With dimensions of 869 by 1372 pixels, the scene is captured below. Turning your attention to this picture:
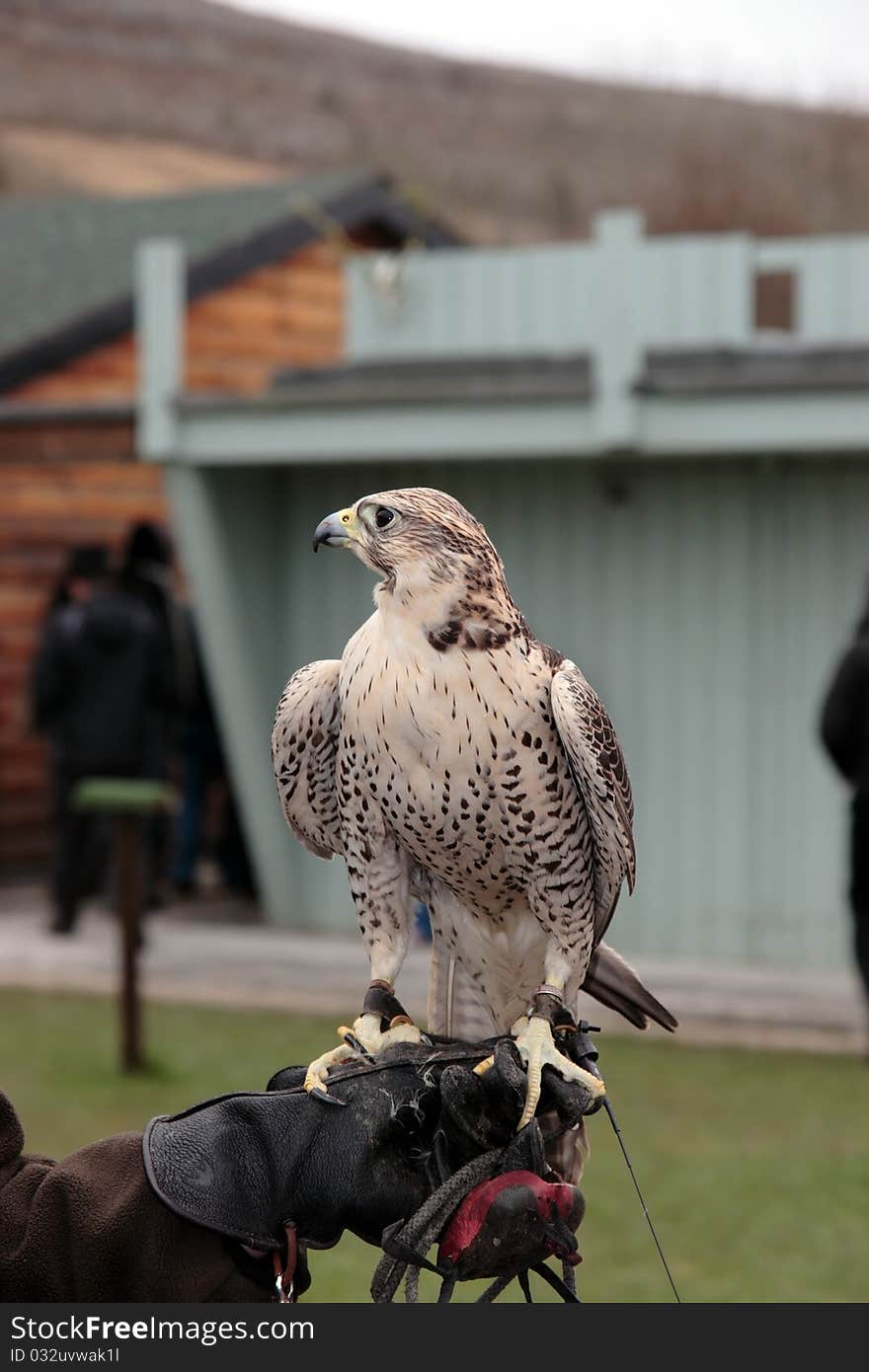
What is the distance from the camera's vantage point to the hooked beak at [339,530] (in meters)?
2.66

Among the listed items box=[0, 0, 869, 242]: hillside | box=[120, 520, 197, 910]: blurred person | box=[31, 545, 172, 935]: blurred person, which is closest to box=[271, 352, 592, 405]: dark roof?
box=[120, 520, 197, 910]: blurred person

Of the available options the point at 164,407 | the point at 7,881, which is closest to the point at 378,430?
the point at 164,407

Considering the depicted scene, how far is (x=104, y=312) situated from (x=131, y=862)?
5.69 m

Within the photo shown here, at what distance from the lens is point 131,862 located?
8.27 m

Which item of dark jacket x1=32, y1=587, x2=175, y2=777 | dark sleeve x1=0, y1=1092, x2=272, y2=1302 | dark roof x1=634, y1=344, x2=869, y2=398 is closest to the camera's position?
dark sleeve x1=0, y1=1092, x2=272, y2=1302

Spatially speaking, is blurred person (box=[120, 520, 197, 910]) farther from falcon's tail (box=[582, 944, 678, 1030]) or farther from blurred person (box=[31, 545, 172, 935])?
falcon's tail (box=[582, 944, 678, 1030])

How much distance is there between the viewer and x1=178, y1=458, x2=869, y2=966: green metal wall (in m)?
9.82

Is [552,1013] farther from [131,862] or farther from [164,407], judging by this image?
[164,407]

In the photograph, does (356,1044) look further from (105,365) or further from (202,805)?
(105,365)

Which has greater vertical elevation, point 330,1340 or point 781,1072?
point 330,1340

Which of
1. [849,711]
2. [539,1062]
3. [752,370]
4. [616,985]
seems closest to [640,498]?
[752,370]

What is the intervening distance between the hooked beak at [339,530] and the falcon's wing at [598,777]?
1.11 feet

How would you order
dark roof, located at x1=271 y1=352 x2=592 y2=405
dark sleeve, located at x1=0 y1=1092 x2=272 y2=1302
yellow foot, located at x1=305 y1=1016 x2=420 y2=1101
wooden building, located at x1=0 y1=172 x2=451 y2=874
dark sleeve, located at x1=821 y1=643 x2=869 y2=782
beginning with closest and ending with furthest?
dark sleeve, located at x1=0 y1=1092 x2=272 y2=1302, yellow foot, located at x1=305 y1=1016 x2=420 y2=1101, dark sleeve, located at x1=821 y1=643 x2=869 y2=782, dark roof, located at x1=271 y1=352 x2=592 y2=405, wooden building, located at x1=0 y1=172 x2=451 y2=874

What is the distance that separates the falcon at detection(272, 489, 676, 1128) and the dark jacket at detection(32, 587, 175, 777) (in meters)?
7.24
